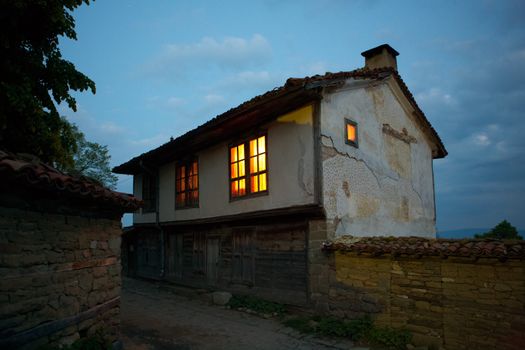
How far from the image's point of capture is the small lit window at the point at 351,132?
9454 mm

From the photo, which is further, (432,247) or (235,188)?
(235,188)

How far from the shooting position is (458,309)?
618 centimetres

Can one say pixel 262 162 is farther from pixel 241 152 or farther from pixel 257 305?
pixel 257 305

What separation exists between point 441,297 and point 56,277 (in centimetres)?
616

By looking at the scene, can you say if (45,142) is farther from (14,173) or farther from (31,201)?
(14,173)

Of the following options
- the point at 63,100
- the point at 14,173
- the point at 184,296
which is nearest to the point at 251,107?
the point at 63,100

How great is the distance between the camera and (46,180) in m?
4.04

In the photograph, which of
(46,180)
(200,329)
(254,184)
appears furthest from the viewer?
(254,184)

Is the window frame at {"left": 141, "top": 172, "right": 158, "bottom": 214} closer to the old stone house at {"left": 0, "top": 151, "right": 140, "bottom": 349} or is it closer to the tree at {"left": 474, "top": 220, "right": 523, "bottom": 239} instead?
the old stone house at {"left": 0, "top": 151, "right": 140, "bottom": 349}

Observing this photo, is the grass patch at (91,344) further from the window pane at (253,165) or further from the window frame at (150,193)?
the window frame at (150,193)

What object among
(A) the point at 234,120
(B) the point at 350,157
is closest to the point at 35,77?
(A) the point at 234,120

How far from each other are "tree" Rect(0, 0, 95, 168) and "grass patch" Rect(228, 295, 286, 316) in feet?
19.2

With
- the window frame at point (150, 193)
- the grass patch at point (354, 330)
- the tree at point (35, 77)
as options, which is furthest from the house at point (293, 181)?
the tree at point (35, 77)

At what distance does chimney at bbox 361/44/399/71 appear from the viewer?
11969 mm
